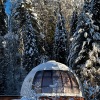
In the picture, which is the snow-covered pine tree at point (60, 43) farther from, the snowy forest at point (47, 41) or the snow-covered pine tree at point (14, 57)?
the snow-covered pine tree at point (14, 57)

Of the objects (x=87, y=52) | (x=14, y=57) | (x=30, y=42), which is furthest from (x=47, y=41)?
(x=87, y=52)

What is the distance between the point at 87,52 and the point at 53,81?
4785mm

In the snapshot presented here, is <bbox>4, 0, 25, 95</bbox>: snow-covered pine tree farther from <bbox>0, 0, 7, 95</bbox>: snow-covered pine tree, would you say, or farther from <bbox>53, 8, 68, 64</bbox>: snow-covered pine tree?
<bbox>53, 8, 68, 64</bbox>: snow-covered pine tree

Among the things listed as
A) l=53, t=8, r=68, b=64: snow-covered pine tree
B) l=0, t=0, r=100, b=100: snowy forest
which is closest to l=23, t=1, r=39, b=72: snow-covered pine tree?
l=0, t=0, r=100, b=100: snowy forest

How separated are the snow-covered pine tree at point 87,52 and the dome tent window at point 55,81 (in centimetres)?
109

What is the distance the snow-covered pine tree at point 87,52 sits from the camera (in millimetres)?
31328

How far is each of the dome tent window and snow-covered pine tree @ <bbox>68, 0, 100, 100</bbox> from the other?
1088 mm

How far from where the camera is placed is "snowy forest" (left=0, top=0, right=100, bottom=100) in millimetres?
32562

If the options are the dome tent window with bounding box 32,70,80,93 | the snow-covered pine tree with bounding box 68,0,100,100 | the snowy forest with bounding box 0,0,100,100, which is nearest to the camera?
the dome tent window with bounding box 32,70,80,93

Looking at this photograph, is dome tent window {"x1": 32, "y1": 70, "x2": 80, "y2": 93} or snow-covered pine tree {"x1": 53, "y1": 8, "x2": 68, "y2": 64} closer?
dome tent window {"x1": 32, "y1": 70, "x2": 80, "y2": 93}

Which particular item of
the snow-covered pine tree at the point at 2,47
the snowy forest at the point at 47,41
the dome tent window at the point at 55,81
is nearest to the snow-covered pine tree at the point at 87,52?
the snowy forest at the point at 47,41

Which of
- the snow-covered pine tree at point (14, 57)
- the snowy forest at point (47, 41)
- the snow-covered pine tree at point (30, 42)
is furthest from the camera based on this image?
the snow-covered pine tree at point (14, 57)

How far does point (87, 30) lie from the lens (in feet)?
108

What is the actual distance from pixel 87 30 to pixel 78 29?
0.98 metres
